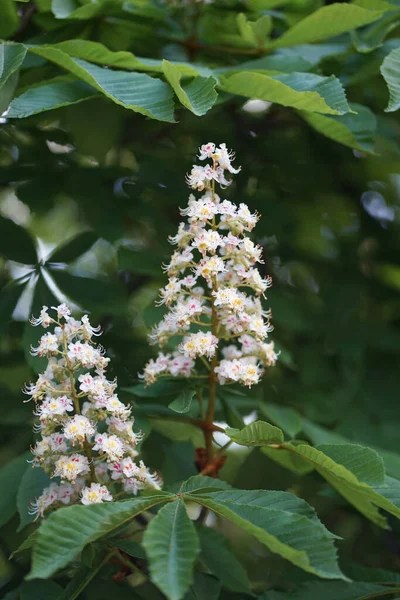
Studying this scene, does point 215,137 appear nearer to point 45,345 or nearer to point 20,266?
point 20,266

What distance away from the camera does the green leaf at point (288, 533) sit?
39.8 inches

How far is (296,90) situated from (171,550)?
3.24 feet

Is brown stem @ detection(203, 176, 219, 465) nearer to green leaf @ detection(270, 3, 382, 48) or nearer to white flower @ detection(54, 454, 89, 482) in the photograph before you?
white flower @ detection(54, 454, 89, 482)

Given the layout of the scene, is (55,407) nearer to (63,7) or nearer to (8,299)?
(8,299)

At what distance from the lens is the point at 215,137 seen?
2334 mm

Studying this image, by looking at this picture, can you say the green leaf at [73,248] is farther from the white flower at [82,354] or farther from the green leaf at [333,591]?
the green leaf at [333,591]

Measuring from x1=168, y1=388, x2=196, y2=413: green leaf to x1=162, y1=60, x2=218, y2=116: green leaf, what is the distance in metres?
0.53

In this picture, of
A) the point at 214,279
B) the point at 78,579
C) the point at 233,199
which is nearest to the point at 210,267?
the point at 214,279

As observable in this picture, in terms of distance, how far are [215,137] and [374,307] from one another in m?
0.94

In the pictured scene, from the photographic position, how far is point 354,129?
5.74ft

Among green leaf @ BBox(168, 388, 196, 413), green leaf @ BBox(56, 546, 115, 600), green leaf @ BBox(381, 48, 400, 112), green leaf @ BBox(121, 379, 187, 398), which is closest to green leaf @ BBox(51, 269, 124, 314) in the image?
green leaf @ BBox(121, 379, 187, 398)

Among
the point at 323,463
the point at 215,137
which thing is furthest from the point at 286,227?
the point at 323,463

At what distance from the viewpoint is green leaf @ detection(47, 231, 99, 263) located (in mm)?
1920

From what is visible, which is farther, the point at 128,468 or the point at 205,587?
the point at 205,587
